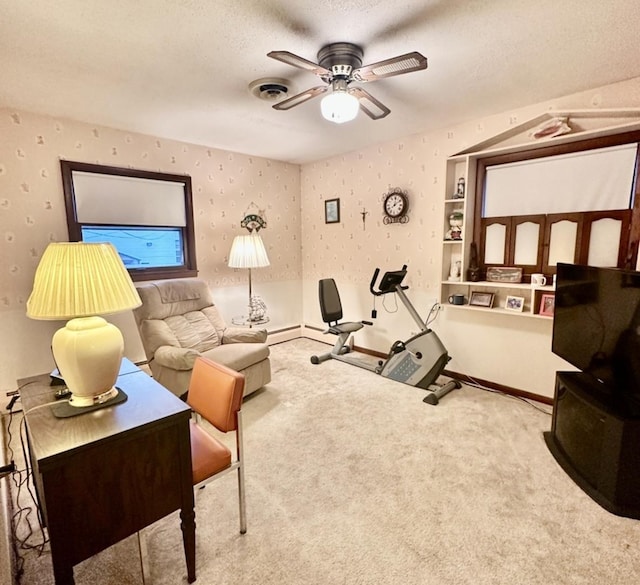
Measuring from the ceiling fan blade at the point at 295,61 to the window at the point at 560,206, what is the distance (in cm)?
A: 202

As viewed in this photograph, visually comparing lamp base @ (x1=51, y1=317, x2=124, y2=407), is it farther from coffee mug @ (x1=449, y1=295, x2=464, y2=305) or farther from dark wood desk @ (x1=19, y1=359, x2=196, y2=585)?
coffee mug @ (x1=449, y1=295, x2=464, y2=305)

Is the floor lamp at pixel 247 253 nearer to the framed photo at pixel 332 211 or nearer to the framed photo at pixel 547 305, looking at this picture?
the framed photo at pixel 332 211

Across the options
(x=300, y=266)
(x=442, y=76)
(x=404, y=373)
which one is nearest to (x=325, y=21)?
(x=442, y=76)

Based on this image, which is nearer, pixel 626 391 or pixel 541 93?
pixel 626 391

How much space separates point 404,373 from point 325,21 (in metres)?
2.83

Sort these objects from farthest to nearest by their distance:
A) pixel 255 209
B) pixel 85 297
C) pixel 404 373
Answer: pixel 255 209 < pixel 404 373 < pixel 85 297

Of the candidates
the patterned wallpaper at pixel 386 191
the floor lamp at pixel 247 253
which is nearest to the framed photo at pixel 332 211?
the patterned wallpaper at pixel 386 191

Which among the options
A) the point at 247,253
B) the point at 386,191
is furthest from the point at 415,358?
the point at 247,253

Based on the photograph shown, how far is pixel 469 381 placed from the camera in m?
3.43

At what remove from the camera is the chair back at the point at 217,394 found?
1533 mm

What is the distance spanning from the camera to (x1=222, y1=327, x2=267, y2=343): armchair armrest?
3.36 meters

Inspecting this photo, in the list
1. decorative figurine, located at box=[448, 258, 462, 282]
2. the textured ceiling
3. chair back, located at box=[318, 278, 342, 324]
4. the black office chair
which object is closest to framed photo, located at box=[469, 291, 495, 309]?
decorative figurine, located at box=[448, 258, 462, 282]

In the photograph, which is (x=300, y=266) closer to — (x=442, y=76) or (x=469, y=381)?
(x=469, y=381)

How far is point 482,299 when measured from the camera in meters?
3.22
